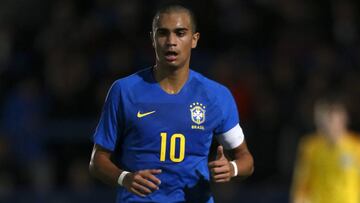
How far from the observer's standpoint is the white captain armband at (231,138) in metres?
5.24

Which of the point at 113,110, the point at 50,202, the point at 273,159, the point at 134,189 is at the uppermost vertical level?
the point at 113,110

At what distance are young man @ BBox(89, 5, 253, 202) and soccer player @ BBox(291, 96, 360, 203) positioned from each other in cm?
314

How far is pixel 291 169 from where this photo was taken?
1050cm

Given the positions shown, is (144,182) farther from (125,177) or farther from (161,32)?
(161,32)

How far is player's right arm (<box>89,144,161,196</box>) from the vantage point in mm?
4664

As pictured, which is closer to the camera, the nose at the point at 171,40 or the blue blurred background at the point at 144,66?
the nose at the point at 171,40

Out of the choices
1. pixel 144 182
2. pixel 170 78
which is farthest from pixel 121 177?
pixel 170 78

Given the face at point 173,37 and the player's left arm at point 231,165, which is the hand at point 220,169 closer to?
the player's left arm at point 231,165

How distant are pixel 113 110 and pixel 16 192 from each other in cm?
625

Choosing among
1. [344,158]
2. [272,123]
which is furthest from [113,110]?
[272,123]

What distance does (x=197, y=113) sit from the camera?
5086 mm

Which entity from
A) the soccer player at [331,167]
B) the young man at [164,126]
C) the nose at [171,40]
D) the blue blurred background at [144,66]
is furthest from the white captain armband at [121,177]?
the blue blurred background at [144,66]

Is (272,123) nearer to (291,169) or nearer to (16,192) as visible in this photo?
(291,169)

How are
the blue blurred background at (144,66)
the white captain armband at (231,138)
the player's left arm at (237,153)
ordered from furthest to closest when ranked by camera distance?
1. the blue blurred background at (144,66)
2. the white captain armband at (231,138)
3. the player's left arm at (237,153)
